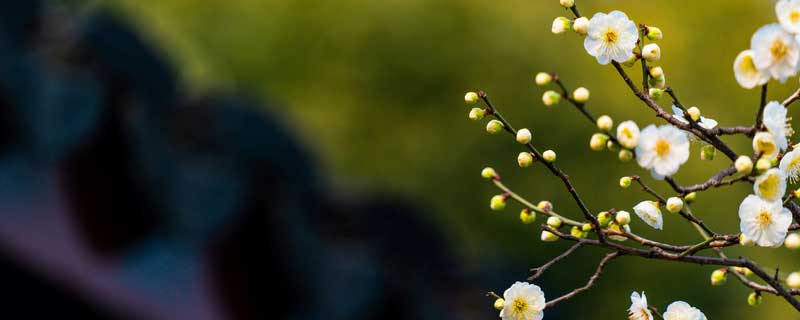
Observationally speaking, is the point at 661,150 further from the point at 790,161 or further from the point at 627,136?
the point at 790,161

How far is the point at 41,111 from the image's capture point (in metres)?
2.56

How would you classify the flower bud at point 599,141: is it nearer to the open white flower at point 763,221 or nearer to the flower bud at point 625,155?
the flower bud at point 625,155

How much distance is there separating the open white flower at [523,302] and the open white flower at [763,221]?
168 millimetres

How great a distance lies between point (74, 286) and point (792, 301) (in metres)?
2.34

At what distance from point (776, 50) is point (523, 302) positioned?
10.9 inches

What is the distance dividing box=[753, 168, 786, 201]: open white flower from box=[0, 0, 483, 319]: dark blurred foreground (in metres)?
2.13

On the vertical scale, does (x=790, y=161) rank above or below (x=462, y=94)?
below

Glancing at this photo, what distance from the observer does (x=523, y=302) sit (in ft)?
2.52

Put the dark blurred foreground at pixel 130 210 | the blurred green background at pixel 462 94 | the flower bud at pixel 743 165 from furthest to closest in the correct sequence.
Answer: the blurred green background at pixel 462 94, the dark blurred foreground at pixel 130 210, the flower bud at pixel 743 165

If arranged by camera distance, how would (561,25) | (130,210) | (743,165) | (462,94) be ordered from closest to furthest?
(743,165) → (561,25) → (130,210) → (462,94)

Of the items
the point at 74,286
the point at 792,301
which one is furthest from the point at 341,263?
Result: the point at 792,301

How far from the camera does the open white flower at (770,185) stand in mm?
701

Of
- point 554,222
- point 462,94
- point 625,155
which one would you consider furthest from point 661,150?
point 462,94

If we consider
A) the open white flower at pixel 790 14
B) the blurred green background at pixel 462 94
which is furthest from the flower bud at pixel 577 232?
the blurred green background at pixel 462 94
